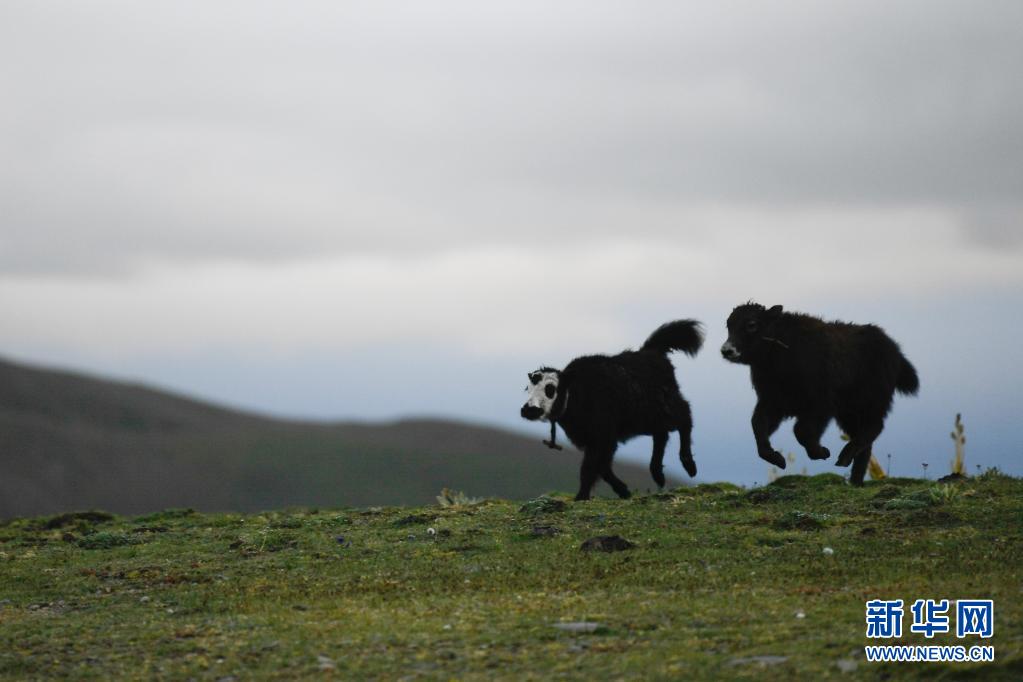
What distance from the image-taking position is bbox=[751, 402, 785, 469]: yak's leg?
1947 centimetres

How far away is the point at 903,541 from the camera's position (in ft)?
51.6

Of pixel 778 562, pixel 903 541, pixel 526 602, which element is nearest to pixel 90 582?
pixel 526 602

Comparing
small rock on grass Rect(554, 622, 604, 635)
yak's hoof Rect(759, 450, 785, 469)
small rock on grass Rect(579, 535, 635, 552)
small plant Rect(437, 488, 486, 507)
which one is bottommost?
small rock on grass Rect(554, 622, 604, 635)

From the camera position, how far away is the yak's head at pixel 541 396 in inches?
831

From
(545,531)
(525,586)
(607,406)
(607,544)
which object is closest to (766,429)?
(607,406)

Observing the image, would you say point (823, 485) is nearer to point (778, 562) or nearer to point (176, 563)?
point (778, 562)

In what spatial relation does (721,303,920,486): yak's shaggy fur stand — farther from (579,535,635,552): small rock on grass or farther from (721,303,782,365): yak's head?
(579,535,635,552): small rock on grass

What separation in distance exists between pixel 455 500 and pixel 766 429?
590 centimetres

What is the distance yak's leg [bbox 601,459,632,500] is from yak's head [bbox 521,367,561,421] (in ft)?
3.83

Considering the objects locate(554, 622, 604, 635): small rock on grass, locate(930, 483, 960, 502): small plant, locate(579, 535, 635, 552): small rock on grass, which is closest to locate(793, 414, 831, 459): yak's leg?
locate(930, 483, 960, 502): small plant

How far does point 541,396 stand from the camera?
832 inches

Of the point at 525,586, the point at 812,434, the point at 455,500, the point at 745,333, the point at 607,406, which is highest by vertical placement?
the point at 745,333

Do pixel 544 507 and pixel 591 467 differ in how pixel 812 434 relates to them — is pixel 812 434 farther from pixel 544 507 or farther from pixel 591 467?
pixel 544 507

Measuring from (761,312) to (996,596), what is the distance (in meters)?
8.54
